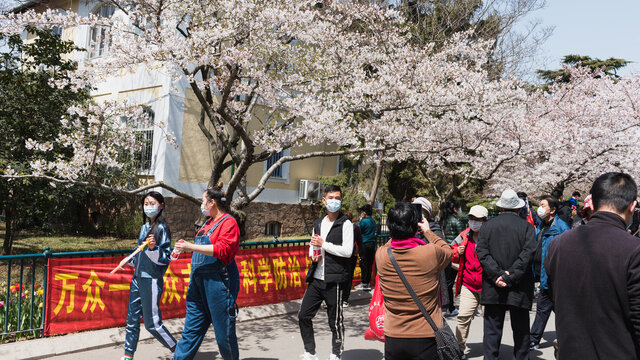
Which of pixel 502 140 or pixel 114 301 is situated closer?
pixel 114 301

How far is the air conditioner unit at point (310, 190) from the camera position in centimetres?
2094

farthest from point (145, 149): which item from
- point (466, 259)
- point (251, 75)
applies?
point (466, 259)

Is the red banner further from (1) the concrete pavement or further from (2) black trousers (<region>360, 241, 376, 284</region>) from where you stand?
(2) black trousers (<region>360, 241, 376, 284</region>)

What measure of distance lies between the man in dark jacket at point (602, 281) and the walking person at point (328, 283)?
3.21 m

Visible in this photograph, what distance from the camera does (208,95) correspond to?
1064cm

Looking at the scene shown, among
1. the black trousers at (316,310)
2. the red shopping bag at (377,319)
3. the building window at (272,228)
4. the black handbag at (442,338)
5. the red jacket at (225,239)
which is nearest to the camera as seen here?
the black handbag at (442,338)

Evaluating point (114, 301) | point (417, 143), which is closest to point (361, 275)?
point (417, 143)

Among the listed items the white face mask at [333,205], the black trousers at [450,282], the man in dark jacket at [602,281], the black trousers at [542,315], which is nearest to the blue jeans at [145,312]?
the white face mask at [333,205]

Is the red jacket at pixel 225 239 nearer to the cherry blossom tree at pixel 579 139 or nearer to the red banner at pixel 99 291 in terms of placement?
the red banner at pixel 99 291

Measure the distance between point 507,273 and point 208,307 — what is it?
3245 millimetres

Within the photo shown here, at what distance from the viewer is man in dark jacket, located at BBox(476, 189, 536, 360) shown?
5.71 meters

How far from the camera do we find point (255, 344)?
726 cm

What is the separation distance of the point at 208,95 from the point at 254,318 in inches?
184

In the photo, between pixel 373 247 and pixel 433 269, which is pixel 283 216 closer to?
pixel 373 247
